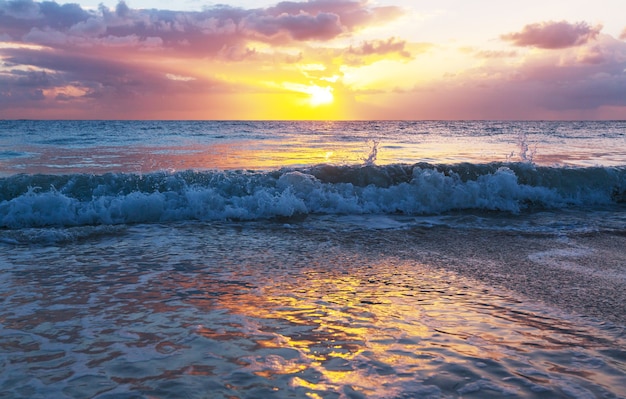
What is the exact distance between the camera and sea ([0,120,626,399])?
3246 mm

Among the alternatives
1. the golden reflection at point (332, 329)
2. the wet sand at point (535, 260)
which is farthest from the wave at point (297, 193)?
the golden reflection at point (332, 329)

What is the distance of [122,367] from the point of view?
339 centimetres

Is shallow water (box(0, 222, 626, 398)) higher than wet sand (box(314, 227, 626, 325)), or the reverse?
wet sand (box(314, 227, 626, 325))

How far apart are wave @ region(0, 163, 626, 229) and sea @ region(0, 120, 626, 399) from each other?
0.07 m

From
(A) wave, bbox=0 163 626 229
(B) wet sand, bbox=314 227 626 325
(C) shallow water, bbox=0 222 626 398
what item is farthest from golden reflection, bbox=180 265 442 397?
(A) wave, bbox=0 163 626 229

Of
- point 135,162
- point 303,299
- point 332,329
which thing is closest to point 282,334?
point 332,329

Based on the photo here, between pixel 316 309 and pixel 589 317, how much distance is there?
257 cm

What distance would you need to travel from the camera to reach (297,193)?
12.1m

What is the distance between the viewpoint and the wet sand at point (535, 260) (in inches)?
201

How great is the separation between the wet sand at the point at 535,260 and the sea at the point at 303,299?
0.13 feet

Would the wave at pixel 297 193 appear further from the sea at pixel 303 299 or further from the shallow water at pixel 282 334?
the shallow water at pixel 282 334

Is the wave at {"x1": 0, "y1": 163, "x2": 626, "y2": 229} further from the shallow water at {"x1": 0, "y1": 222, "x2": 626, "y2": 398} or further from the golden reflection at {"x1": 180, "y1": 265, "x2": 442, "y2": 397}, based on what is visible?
the golden reflection at {"x1": 180, "y1": 265, "x2": 442, "y2": 397}

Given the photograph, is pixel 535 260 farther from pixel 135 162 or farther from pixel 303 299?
pixel 135 162

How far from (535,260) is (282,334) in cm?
452
